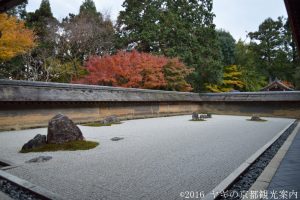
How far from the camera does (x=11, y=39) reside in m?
17.4

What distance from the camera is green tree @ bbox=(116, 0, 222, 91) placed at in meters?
25.6

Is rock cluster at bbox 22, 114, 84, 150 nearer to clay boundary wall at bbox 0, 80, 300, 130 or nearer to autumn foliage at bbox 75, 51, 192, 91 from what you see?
clay boundary wall at bbox 0, 80, 300, 130

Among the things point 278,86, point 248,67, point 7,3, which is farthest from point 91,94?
point 278,86

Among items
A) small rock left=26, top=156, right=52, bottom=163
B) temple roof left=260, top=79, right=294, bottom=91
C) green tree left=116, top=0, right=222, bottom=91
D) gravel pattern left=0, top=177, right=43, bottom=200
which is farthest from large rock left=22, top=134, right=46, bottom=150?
temple roof left=260, top=79, right=294, bottom=91

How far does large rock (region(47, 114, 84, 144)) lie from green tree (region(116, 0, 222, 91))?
19182mm

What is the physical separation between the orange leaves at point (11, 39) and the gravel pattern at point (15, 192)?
1611 cm

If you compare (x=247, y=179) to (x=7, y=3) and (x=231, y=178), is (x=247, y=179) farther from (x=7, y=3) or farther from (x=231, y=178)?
(x=7, y=3)

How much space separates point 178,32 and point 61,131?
70.0 feet

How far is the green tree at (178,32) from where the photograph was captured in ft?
84.1

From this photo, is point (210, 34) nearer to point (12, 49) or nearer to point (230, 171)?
point (12, 49)

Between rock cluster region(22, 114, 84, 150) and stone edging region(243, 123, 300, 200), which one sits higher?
rock cluster region(22, 114, 84, 150)

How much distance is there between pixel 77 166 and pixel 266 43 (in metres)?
39.8

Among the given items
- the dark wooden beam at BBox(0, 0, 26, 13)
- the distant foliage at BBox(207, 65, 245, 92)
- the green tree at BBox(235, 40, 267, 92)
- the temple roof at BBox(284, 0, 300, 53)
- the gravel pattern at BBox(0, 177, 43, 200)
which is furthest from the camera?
the green tree at BBox(235, 40, 267, 92)

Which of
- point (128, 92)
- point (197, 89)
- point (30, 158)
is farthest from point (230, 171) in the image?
point (197, 89)
